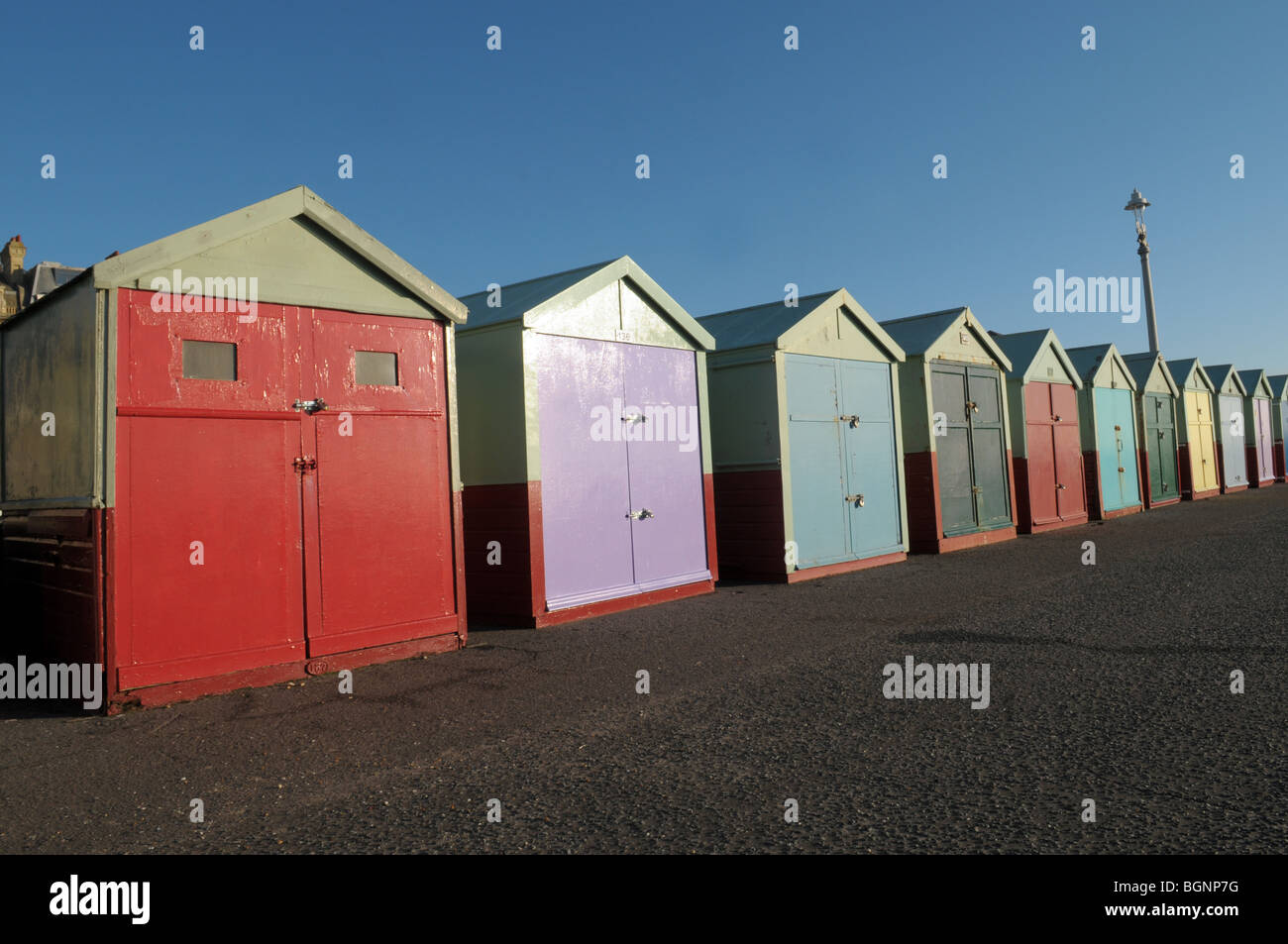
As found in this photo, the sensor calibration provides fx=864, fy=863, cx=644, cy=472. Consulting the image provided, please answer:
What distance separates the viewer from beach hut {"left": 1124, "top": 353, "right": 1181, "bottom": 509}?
23.4 metres

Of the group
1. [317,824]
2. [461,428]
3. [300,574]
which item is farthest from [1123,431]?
[317,824]

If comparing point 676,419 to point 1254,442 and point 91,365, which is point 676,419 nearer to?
point 91,365

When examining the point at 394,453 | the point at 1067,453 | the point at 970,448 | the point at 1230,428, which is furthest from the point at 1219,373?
the point at 394,453

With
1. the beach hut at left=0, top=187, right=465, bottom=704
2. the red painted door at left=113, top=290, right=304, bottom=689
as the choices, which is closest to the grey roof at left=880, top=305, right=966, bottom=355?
the beach hut at left=0, top=187, right=465, bottom=704

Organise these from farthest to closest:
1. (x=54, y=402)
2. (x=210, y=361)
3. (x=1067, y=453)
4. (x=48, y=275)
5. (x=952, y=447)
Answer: (x=1067, y=453), (x=48, y=275), (x=952, y=447), (x=54, y=402), (x=210, y=361)

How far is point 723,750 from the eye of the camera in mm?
4574

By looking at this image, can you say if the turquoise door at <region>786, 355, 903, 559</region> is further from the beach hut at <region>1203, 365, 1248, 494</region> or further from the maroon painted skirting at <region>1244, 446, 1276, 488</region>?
the maroon painted skirting at <region>1244, 446, 1276, 488</region>

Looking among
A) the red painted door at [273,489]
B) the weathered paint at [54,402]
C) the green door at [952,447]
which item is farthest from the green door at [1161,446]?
the weathered paint at [54,402]

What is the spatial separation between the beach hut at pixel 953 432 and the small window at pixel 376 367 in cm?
958

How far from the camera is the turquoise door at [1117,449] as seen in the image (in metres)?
20.8

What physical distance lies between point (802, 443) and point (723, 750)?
8017mm

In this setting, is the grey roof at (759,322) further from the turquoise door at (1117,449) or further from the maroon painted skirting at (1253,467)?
the maroon painted skirting at (1253,467)

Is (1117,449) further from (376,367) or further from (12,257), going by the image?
(12,257)

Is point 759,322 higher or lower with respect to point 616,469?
higher
